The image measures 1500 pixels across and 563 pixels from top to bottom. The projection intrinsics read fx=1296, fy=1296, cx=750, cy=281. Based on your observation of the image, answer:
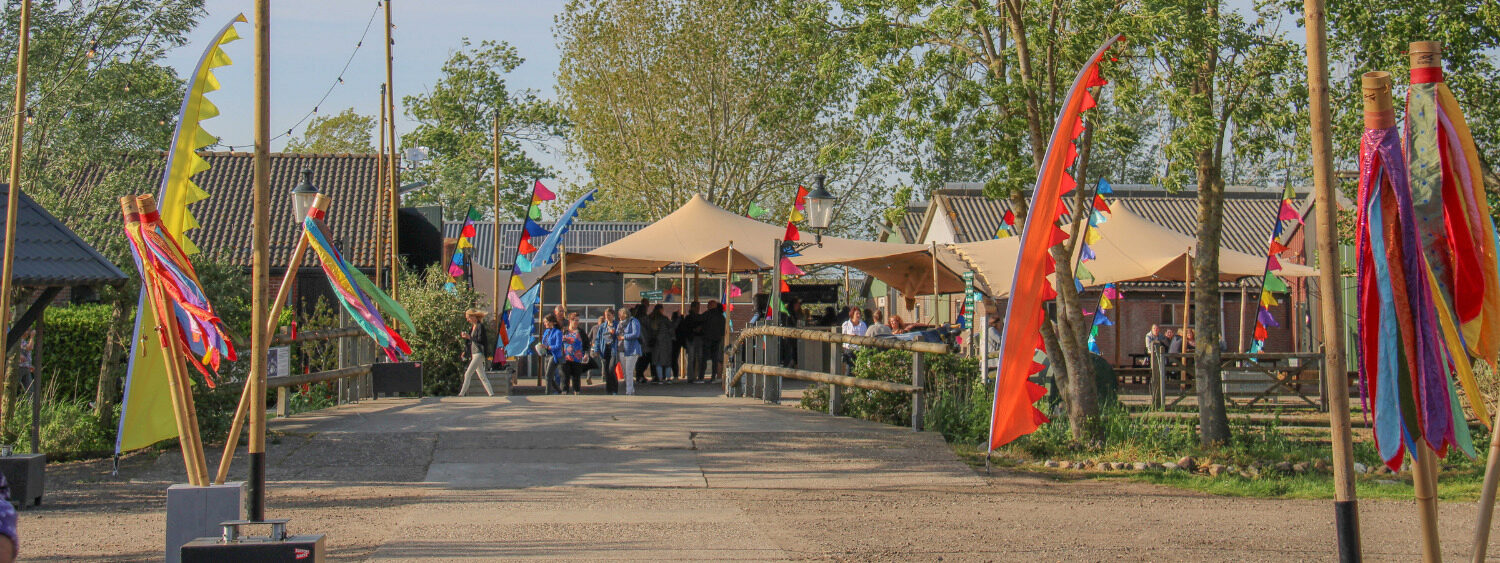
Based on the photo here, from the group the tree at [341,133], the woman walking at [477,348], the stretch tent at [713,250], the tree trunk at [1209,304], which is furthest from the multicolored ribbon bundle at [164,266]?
the tree at [341,133]

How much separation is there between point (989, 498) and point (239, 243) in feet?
80.8

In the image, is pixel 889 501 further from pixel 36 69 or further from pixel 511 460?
pixel 36 69

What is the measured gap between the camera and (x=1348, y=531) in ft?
15.8

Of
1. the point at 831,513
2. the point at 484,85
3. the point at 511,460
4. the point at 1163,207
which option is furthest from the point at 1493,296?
the point at 484,85

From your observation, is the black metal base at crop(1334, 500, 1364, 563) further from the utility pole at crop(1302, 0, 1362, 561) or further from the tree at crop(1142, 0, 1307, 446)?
the tree at crop(1142, 0, 1307, 446)

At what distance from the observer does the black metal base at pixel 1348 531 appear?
15.8 ft

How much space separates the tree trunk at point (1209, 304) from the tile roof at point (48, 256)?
925 centimetres

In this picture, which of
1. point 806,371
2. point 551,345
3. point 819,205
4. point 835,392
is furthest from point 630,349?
point 806,371

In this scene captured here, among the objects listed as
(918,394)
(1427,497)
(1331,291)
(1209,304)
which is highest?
(1209,304)

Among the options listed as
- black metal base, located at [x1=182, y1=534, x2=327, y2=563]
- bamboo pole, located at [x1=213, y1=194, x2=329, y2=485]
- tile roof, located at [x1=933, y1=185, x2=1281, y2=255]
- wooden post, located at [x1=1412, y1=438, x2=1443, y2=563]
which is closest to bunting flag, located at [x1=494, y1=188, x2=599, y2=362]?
bamboo pole, located at [x1=213, y1=194, x2=329, y2=485]

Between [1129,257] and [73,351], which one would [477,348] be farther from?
[1129,257]

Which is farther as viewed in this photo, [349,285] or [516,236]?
[516,236]

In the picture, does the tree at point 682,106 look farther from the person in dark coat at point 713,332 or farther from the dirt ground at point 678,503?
the dirt ground at point 678,503

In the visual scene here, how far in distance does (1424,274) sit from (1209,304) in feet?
26.1
